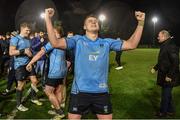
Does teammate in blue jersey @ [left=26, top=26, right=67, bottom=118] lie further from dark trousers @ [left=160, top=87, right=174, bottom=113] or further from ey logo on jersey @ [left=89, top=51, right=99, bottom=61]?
ey logo on jersey @ [left=89, top=51, right=99, bottom=61]

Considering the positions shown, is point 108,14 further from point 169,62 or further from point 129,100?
point 169,62

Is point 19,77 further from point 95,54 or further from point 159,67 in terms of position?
point 95,54

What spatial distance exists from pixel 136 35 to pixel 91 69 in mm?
880

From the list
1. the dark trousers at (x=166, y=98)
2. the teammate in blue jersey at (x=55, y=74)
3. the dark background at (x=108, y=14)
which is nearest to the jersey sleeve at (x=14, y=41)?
the teammate in blue jersey at (x=55, y=74)

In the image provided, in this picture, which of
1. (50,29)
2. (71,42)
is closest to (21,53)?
(71,42)

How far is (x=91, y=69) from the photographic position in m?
6.15

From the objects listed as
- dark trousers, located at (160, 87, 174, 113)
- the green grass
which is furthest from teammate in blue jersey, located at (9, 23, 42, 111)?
dark trousers, located at (160, 87, 174, 113)

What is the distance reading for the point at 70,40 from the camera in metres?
6.07

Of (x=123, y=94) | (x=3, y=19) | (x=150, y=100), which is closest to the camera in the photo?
(x=150, y=100)

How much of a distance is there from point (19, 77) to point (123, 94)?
3975 millimetres

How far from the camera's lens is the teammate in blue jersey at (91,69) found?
6.12 m

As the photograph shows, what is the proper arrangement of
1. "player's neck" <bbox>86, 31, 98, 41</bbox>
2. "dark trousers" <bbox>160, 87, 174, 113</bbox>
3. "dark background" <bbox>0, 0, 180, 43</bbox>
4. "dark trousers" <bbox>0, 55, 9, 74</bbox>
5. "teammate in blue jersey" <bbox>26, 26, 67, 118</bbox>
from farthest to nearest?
"dark background" <bbox>0, 0, 180, 43</bbox> < "dark trousers" <bbox>0, 55, 9, 74</bbox> < "dark trousers" <bbox>160, 87, 174, 113</bbox> < "teammate in blue jersey" <bbox>26, 26, 67, 118</bbox> < "player's neck" <bbox>86, 31, 98, 41</bbox>

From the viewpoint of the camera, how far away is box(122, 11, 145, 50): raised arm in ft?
19.9

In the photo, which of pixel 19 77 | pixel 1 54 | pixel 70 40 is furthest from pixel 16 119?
pixel 1 54
